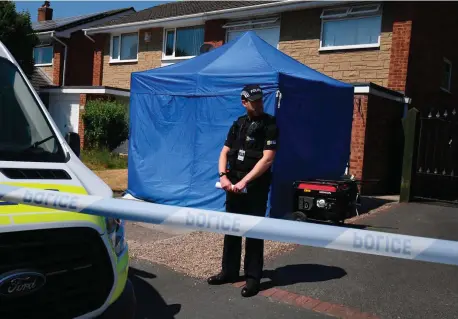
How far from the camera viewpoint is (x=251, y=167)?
13.8 feet

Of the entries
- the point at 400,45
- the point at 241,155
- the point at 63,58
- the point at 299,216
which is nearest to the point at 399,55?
the point at 400,45

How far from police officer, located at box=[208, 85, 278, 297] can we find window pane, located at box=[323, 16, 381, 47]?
31.2 ft

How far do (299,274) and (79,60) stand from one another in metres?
19.5

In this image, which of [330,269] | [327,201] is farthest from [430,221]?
[330,269]

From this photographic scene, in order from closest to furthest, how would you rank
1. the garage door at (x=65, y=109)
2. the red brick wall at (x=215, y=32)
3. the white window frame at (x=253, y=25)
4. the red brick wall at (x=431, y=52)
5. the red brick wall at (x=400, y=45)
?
1. the red brick wall at (x=400, y=45)
2. the red brick wall at (x=431, y=52)
3. the white window frame at (x=253, y=25)
4. the red brick wall at (x=215, y=32)
5. the garage door at (x=65, y=109)

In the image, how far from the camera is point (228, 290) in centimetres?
A: 442

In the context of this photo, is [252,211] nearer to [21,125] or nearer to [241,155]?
[241,155]

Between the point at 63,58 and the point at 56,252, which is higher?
the point at 63,58

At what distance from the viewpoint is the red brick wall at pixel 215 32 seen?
52.0 feet

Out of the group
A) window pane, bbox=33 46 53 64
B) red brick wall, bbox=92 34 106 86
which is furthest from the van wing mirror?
window pane, bbox=33 46 53 64

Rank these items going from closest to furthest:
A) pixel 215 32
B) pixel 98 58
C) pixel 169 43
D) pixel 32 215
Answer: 1. pixel 32 215
2. pixel 215 32
3. pixel 169 43
4. pixel 98 58

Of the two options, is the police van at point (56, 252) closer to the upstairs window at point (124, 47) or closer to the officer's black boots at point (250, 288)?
the officer's black boots at point (250, 288)

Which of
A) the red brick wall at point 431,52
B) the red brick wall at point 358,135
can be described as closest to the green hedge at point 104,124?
the red brick wall at point 358,135

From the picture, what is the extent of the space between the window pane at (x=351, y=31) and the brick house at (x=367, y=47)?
3 centimetres
